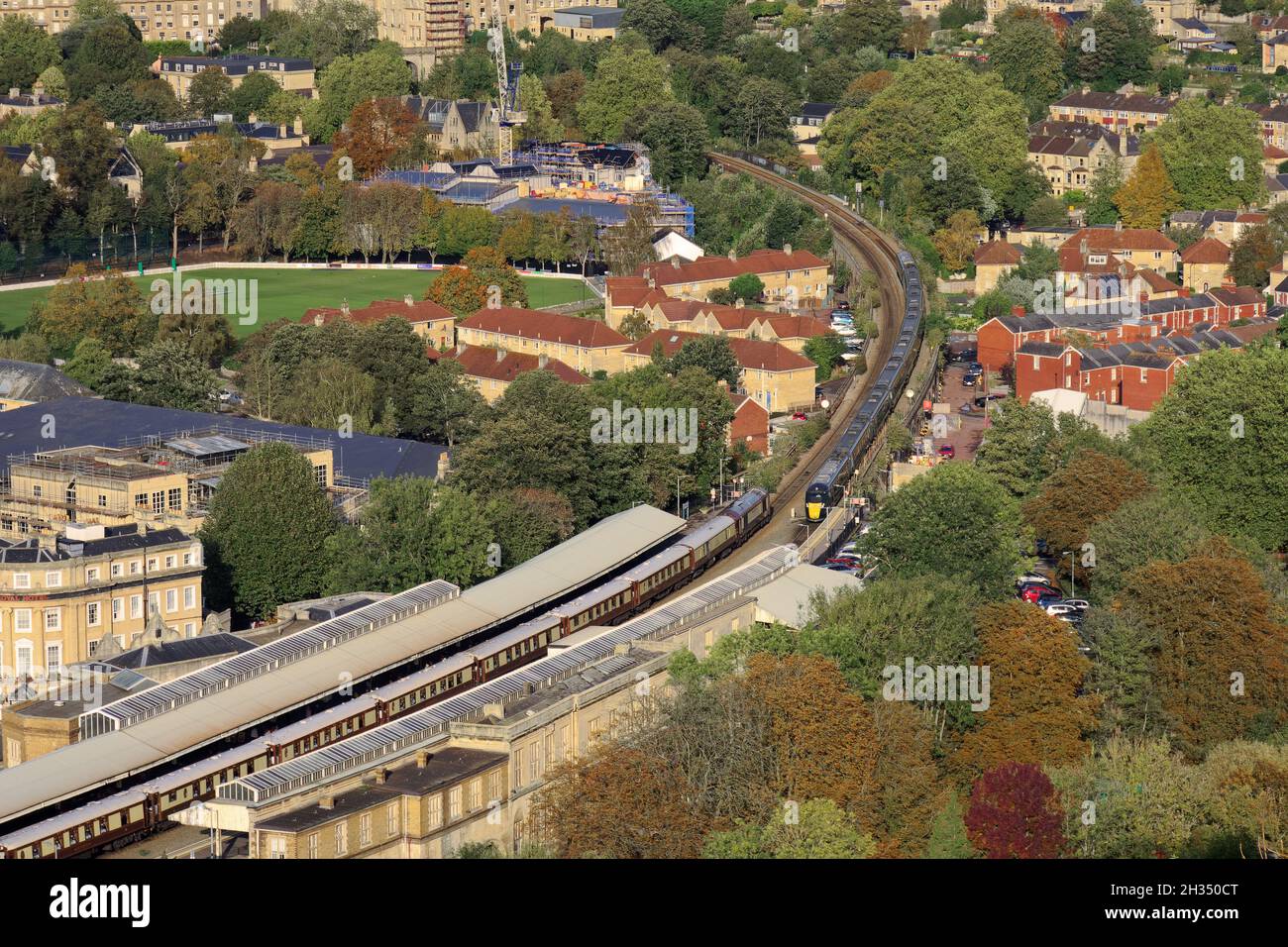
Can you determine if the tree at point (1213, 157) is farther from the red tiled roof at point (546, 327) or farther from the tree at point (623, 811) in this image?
the tree at point (623, 811)

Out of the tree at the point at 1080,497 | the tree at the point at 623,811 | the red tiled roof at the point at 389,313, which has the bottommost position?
the red tiled roof at the point at 389,313

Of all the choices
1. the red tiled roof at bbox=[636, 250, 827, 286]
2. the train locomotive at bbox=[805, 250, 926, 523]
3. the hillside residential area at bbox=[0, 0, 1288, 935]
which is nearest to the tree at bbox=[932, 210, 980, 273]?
the hillside residential area at bbox=[0, 0, 1288, 935]

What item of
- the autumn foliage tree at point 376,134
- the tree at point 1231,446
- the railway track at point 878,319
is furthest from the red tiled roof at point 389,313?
the autumn foliage tree at point 376,134

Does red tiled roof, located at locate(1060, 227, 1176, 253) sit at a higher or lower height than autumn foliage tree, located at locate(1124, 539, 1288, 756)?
lower

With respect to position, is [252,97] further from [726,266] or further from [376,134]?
[726,266]

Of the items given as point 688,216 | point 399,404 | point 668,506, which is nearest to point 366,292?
point 688,216

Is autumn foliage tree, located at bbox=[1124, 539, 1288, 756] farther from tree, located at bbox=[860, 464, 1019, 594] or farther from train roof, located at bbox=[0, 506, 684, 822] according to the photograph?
train roof, located at bbox=[0, 506, 684, 822]

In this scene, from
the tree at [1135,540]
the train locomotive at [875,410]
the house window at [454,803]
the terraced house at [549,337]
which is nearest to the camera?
the house window at [454,803]
